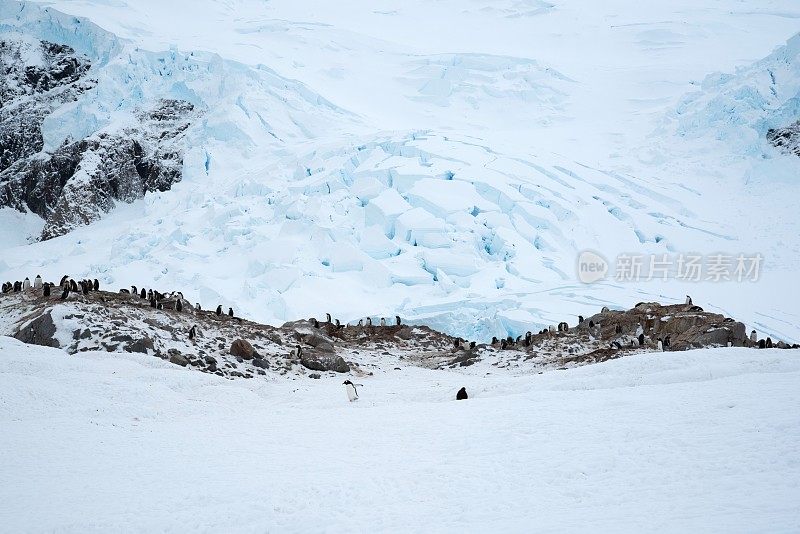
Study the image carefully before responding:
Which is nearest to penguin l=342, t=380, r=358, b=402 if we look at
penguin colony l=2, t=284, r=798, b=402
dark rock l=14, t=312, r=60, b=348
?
penguin colony l=2, t=284, r=798, b=402

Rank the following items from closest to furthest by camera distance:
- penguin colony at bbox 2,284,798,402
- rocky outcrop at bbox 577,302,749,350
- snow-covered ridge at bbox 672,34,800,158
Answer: rocky outcrop at bbox 577,302,749,350 < penguin colony at bbox 2,284,798,402 < snow-covered ridge at bbox 672,34,800,158

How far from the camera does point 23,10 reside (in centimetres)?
5675

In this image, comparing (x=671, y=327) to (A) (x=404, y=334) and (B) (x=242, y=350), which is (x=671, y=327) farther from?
(B) (x=242, y=350)

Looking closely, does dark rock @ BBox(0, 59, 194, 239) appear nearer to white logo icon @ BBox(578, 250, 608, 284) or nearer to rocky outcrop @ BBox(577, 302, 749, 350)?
white logo icon @ BBox(578, 250, 608, 284)

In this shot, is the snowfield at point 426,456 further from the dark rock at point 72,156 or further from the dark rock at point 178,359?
the dark rock at point 72,156

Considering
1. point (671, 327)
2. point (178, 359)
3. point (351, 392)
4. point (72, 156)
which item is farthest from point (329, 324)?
point (72, 156)

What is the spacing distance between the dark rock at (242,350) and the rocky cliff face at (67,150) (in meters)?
30.6

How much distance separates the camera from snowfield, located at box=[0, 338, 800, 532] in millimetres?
6977

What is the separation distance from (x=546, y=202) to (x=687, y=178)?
38.7ft

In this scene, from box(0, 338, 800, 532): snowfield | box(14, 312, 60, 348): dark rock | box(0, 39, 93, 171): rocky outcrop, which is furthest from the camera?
box(0, 39, 93, 171): rocky outcrop

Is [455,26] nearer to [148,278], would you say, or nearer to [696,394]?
[148,278]

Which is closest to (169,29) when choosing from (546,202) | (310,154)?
(310,154)

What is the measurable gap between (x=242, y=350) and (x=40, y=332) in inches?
232

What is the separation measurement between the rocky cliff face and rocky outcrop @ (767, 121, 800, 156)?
138 feet
